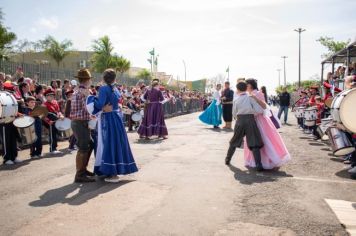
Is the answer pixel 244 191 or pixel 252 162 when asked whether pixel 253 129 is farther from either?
pixel 244 191

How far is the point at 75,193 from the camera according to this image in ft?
21.0

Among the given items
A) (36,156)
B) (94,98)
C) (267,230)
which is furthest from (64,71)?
(267,230)

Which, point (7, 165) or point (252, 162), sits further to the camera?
point (7, 165)

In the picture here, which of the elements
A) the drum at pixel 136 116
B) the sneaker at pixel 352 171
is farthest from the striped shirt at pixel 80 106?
the drum at pixel 136 116

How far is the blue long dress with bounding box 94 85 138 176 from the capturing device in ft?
23.2

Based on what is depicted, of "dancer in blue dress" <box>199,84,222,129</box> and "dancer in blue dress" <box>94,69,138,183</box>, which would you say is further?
"dancer in blue dress" <box>199,84,222,129</box>

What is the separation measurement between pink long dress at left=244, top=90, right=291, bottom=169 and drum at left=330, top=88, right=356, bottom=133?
1344mm

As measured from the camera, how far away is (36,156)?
1025 centimetres

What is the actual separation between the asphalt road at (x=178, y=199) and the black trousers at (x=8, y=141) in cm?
36

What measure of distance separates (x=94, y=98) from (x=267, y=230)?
12.6 ft

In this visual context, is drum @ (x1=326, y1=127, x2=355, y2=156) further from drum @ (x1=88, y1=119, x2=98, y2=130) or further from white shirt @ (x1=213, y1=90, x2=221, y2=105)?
white shirt @ (x1=213, y1=90, x2=221, y2=105)

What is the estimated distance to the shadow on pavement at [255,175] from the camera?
7.27m

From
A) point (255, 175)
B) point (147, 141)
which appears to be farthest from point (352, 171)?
point (147, 141)

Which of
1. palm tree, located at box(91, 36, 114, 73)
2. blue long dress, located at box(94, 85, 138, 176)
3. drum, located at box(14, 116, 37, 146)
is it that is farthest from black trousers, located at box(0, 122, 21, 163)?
palm tree, located at box(91, 36, 114, 73)
